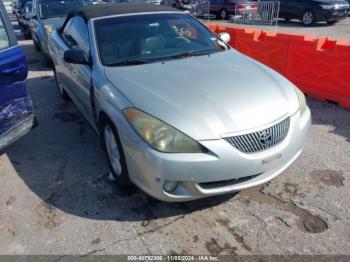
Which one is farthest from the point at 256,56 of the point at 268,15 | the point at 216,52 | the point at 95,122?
the point at 268,15

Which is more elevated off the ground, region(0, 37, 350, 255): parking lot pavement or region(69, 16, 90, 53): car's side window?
region(69, 16, 90, 53): car's side window

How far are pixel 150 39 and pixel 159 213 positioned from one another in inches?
74.5

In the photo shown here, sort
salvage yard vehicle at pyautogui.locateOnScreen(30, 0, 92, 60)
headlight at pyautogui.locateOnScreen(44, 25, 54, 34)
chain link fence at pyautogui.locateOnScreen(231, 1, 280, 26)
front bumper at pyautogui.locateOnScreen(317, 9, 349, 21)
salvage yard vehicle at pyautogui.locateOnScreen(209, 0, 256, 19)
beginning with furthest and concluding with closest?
salvage yard vehicle at pyautogui.locateOnScreen(209, 0, 256, 19) → chain link fence at pyautogui.locateOnScreen(231, 1, 280, 26) → front bumper at pyautogui.locateOnScreen(317, 9, 349, 21) → salvage yard vehicle at pyautogui.locateOnScreen(30, 0, 92, 60) → headlight at pyautogui.locateOnScreen(44, 25, 54, 34)

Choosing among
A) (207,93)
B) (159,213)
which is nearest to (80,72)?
(207,93)

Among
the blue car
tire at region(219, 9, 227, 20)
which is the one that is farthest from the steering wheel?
tire at region(219, 9, 227, 20)

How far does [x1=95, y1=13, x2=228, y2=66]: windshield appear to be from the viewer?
3473 mm

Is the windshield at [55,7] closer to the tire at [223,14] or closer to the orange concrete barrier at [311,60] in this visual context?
the orange concrete barrier at [311,60]

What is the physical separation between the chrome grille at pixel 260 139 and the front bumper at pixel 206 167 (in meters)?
0.04

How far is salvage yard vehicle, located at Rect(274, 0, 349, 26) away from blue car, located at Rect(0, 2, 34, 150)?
45.8ft

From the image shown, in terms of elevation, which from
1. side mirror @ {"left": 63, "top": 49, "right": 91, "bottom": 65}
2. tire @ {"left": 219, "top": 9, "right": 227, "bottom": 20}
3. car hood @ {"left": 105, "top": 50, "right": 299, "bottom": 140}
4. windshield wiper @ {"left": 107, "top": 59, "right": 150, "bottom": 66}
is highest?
side mirror @ {"left": 63, "top": 49, "right": 91, "bottom": 65}

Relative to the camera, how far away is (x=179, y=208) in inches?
116

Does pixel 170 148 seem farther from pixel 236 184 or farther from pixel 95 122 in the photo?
pixel 95 122

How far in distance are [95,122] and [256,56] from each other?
4.01 metres

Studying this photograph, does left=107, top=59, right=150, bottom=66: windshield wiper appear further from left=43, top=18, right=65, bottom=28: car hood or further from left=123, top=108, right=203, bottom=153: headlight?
left=43, top=18, right=65, bottom=28: car hood
